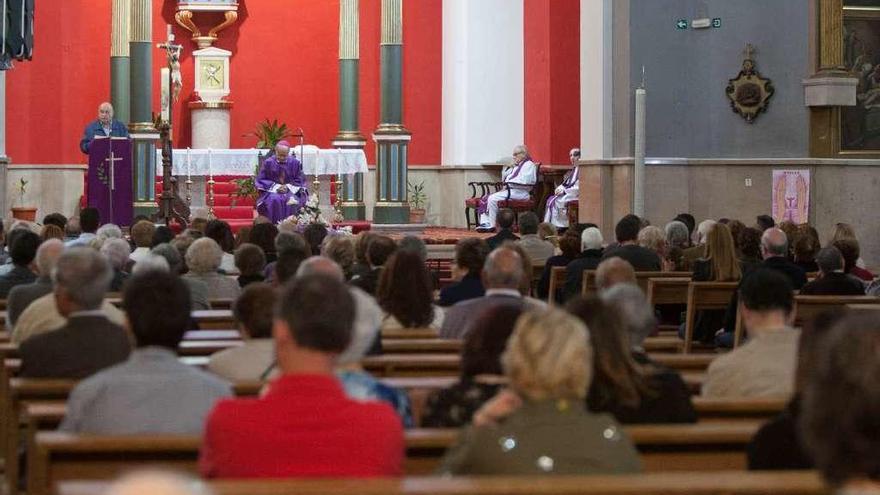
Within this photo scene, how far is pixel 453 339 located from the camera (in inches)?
284

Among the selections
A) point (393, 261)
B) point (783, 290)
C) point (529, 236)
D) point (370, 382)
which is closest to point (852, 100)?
point (529, 236)

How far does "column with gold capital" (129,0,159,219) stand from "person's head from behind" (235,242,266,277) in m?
10.1

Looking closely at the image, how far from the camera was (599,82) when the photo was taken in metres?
18.1

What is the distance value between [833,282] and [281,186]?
393 inches

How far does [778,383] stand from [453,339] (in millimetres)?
1957

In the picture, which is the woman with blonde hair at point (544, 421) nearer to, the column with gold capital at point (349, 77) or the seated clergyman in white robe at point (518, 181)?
the seated clergyman in white robe at point (518, 181)

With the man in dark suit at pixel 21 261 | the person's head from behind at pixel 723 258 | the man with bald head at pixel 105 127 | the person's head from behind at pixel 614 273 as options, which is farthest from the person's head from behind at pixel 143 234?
the man with bald head at pixel 105 127

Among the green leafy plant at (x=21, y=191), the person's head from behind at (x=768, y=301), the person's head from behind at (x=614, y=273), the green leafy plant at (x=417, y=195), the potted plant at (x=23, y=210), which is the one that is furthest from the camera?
the green leafy plant at (x=417, y=195)

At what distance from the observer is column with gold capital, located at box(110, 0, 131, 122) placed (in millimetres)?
20297

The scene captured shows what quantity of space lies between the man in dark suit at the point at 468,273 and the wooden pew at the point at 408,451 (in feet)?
14.2

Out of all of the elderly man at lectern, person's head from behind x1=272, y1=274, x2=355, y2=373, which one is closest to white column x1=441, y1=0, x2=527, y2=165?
the elderly man at lectern

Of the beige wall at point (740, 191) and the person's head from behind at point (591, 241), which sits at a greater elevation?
the beige wall at point (740, 191)

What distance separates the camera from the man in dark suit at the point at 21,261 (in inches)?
358

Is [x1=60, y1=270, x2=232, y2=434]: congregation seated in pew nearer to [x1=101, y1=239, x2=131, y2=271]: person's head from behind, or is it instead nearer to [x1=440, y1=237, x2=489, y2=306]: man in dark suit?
[x1=440, y1=237, x2=489, y2=306]: man in dark suit
